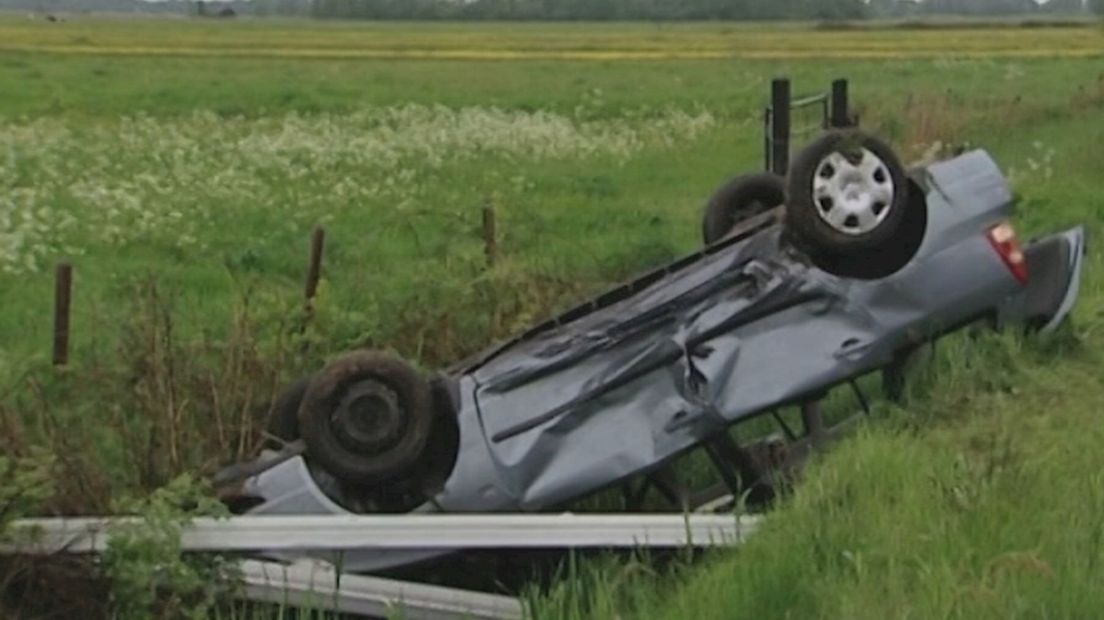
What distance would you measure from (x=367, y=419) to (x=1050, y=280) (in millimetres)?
2978

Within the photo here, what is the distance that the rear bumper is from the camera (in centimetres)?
786

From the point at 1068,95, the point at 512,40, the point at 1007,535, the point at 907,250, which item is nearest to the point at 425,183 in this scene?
the point at 907,250

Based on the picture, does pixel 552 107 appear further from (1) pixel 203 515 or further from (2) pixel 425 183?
(1) pixel 203 515

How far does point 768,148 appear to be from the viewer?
14.2m

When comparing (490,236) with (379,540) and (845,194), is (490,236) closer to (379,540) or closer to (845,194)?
(845,194)

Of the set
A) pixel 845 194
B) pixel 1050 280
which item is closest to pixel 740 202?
pixel 1050 280

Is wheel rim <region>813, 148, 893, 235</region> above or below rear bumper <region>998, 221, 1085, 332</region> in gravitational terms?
above

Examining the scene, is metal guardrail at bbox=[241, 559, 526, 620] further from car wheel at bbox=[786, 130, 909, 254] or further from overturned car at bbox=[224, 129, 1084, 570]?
car wheel at bbox=[786, 130, 909, 254]

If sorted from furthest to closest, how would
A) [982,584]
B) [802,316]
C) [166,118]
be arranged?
[166,118] < [802,316] < [982,584]

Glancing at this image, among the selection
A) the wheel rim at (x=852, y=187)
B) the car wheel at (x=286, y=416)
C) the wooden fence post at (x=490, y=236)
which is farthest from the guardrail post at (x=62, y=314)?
the wheel rim at (x=852, y=187)

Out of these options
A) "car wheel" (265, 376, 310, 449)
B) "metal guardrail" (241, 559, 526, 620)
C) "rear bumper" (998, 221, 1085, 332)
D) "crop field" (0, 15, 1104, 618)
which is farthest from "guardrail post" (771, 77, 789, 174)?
"metal guardrail" (241, 559, 526, 620)

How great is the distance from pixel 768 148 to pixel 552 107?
19.6 meters

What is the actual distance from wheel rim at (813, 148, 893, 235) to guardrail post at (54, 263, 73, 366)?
355cm

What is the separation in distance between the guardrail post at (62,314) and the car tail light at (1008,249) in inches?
164
